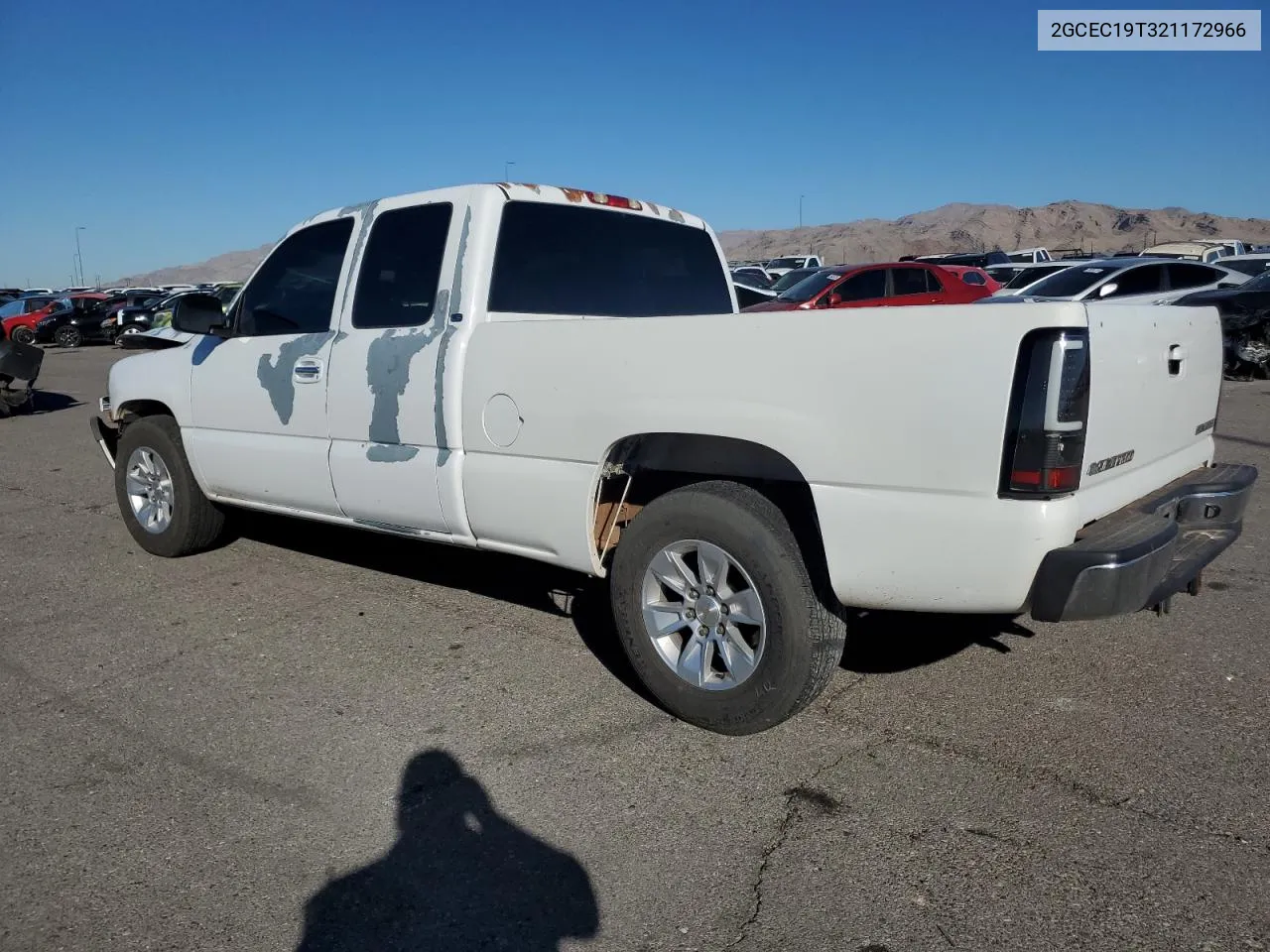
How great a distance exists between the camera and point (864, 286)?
17.1 metres

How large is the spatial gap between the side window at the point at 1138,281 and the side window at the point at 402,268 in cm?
1281

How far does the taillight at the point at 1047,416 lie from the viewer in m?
2.85

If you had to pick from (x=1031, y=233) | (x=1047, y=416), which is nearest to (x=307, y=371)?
(x=1047, y=416)

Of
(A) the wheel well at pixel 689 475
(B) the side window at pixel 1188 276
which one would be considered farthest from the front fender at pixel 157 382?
(B) the side window at pixel 1188 276

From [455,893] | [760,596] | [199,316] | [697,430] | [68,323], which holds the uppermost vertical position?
[68,323]

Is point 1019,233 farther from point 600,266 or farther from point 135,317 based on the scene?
point 600,266

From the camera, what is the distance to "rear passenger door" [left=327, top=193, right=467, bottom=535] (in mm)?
4316

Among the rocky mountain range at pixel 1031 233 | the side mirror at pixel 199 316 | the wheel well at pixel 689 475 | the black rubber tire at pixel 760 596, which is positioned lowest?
the black rubber tire at pixel 760 596

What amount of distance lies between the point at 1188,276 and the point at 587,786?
16.1 m

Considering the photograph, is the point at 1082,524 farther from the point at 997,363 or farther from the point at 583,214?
the point at 583,214

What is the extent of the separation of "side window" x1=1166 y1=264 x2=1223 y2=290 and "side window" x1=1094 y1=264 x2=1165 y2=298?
236 mm

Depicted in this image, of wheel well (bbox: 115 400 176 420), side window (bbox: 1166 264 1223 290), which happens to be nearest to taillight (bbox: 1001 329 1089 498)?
wheel well (bbox: 115 400 176 420)

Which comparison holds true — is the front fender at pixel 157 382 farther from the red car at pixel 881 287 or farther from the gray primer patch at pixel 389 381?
the red car at pixel 881 287

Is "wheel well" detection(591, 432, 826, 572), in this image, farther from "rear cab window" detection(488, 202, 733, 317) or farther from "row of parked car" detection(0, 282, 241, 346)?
"row of parked car" detection(0, 282, 241, 346)
